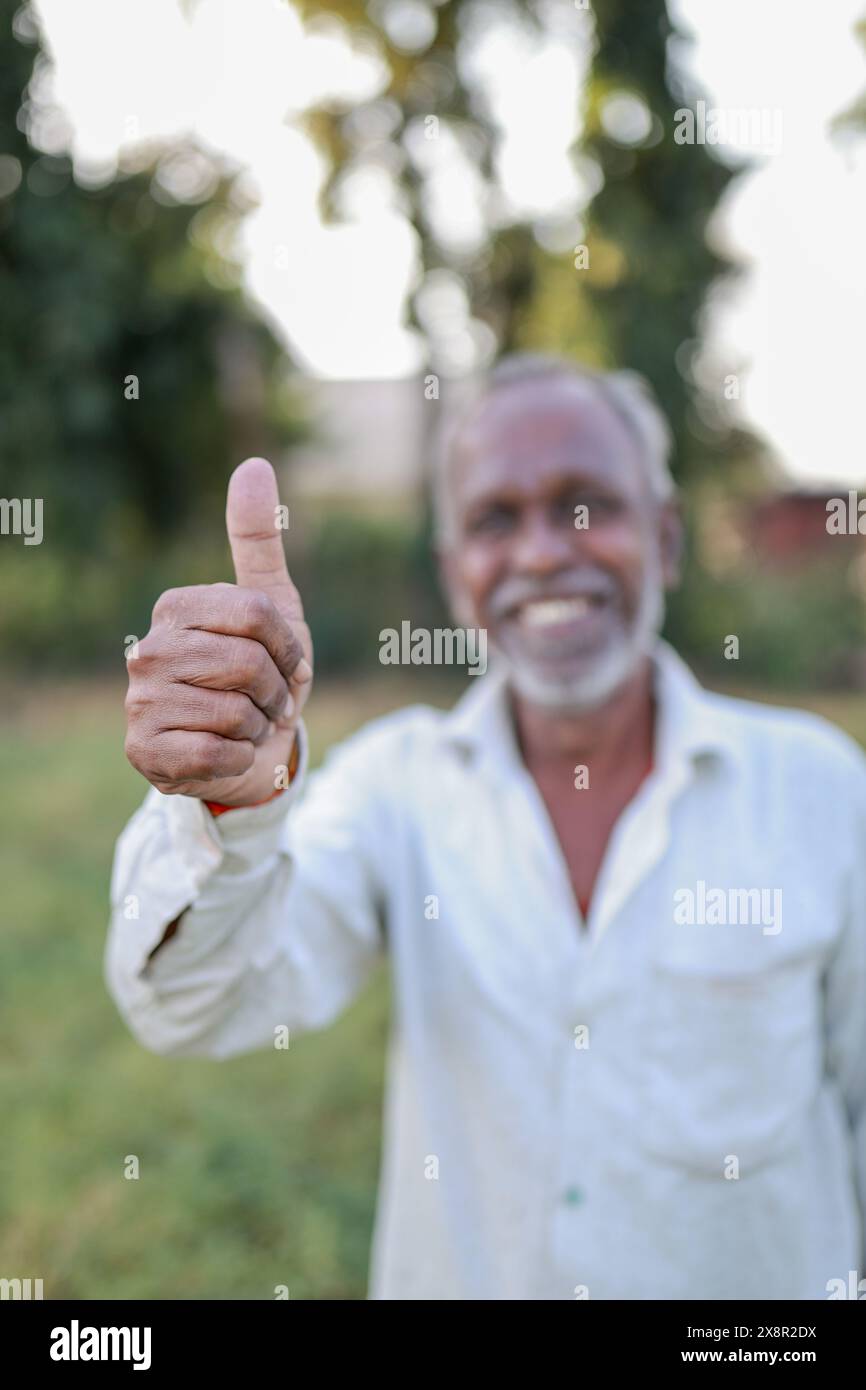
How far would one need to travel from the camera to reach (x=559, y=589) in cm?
190

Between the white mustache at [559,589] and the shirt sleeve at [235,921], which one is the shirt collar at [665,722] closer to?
the white mustache at [559,589]

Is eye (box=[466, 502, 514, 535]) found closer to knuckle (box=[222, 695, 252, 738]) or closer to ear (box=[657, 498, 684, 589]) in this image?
ear (box=[657, 498, 684, 589])

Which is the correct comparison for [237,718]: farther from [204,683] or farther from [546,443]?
[546,443]

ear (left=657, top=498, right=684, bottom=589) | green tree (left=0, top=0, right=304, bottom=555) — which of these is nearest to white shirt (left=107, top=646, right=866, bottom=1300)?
ear (left=657, top=498, right=684, bottom=589)

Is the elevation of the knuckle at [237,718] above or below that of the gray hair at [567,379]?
below

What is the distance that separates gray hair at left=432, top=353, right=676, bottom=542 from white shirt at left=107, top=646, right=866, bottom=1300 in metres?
0.52

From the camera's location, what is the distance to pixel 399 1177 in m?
1.94

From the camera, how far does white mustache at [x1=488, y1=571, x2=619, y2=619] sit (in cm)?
190

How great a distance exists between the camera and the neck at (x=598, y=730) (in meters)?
2.00

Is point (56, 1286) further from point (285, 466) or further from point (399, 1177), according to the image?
point (285, 466)

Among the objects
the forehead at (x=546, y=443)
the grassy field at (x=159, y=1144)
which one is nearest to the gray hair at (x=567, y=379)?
the forehead at (x=546, y=443)

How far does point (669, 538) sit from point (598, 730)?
0.45m

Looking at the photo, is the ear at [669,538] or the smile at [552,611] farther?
the ear at [669,538]

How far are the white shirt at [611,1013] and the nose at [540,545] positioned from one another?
35cm
